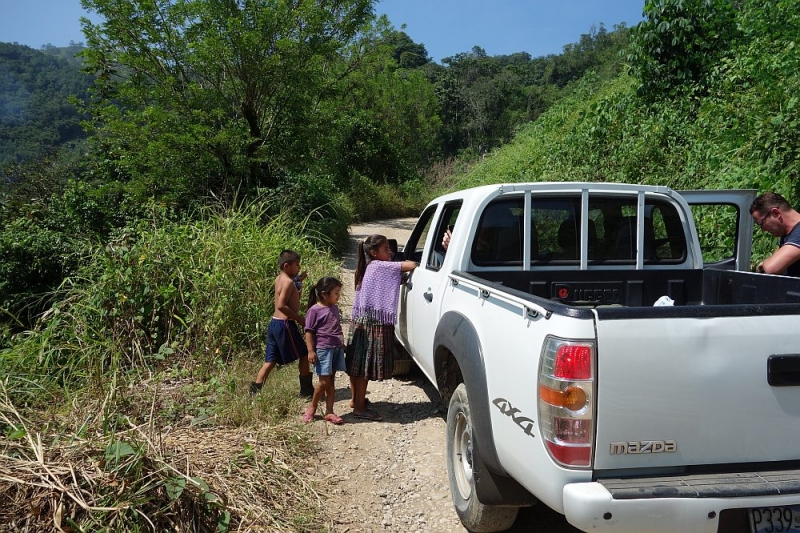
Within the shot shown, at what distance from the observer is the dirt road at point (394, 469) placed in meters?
3.58

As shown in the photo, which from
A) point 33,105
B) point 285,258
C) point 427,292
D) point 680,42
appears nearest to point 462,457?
point 427,292

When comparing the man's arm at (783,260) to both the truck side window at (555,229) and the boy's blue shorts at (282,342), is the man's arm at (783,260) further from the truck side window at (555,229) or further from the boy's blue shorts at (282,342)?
the boy's blue shorts at (282,342)

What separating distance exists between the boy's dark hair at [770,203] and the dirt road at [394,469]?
285cm

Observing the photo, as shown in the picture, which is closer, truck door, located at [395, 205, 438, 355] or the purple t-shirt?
the purple t-shirt

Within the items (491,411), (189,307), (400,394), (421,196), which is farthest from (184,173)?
(421,196)

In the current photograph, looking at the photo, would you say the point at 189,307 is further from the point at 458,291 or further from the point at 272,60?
the point at 272,60

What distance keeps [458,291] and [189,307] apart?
3818 mm

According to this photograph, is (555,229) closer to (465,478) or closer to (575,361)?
(465,478)

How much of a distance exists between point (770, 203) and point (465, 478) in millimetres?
3149

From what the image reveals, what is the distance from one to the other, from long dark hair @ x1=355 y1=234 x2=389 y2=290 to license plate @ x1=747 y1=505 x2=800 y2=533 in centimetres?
310

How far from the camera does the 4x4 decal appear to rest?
2.50 metres

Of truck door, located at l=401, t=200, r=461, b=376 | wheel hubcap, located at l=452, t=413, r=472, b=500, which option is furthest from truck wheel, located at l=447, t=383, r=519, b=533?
truck door, located at l=401, t=200, r=461, b=376

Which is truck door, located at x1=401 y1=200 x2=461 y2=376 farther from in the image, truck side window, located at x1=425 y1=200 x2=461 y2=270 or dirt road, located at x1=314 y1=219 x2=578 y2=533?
dirt road, located at x1=314 y1=219 x2=578 y2=533

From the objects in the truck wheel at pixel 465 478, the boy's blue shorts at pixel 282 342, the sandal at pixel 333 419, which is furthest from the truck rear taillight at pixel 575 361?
the boy's blue shorts at pixel 282 342
